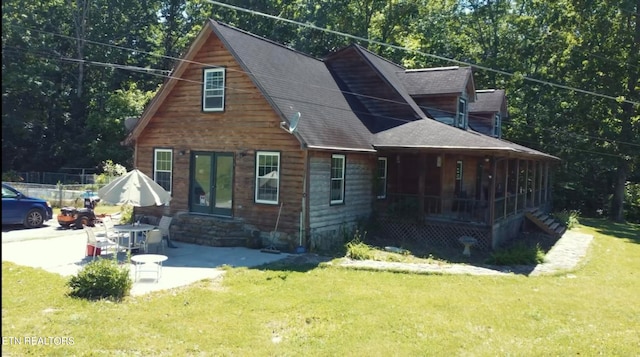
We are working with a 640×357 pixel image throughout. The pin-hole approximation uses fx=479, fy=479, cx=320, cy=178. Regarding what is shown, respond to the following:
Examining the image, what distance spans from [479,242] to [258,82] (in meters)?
8.76

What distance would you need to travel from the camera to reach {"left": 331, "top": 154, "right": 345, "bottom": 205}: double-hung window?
1564cm

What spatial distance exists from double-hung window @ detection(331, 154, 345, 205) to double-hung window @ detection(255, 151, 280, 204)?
194 centimetres

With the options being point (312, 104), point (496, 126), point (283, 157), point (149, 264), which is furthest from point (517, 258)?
point (496, 126)

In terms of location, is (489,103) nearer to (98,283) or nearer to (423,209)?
(423,209)

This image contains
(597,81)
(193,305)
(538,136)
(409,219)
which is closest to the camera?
(193,305)

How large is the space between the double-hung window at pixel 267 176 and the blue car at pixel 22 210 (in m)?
8.22

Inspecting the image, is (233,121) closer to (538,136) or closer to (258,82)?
(258,82)

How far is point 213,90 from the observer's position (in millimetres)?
15945

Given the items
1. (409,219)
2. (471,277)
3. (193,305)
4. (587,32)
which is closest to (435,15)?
(587,32)

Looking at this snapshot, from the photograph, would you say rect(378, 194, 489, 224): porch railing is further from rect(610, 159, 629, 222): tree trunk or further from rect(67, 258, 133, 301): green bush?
rect(610, 159, 629, 222): tree trunk

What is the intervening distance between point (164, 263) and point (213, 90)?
6.46 metres

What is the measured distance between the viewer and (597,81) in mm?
30812

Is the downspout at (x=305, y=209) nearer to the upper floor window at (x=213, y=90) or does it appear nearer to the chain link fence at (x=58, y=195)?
the upper floor window at (x=213, y=90)

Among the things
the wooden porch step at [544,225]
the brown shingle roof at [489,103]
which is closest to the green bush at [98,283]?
the wooden porch step at [544,225]
